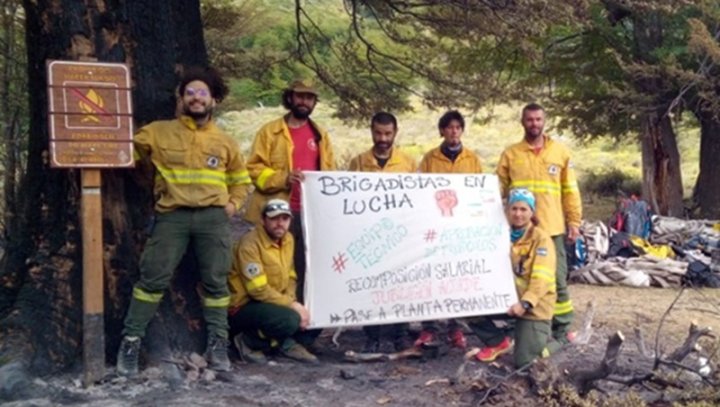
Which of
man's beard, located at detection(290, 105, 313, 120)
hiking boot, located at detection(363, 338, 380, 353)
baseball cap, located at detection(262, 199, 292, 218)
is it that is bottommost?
hiking boot, located at detection(363, 338, 380, 353)

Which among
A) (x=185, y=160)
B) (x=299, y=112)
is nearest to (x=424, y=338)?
(x=299, y=112)

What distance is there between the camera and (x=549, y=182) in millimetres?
6938

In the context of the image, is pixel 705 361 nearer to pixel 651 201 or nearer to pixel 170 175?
pixel 170 175

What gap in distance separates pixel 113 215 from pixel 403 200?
7.33ft

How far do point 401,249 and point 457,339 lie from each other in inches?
38.1

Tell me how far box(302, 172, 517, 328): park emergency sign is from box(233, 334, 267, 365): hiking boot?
49 centimetres

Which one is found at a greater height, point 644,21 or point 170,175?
point 644,21

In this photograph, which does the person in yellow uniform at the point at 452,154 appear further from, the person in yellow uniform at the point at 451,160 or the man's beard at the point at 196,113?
the man's beard at the point at 196,113

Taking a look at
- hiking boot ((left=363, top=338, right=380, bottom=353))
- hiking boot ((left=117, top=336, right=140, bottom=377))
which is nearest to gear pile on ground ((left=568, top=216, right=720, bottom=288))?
hiking boot ((left=363, top=338, right=380, bottom=353))

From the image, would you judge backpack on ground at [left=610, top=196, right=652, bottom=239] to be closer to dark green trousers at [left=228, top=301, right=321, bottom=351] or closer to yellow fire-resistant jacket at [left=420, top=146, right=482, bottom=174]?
yellow fire-resistant jacket at [left=420, top=146, right=482, bottom=174]

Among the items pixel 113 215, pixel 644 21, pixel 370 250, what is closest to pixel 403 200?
pixel 370 250

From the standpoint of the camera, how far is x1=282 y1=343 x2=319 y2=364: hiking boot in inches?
258

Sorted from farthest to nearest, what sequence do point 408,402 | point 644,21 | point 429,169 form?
point 644,21 → point 429,169 → point 408,402

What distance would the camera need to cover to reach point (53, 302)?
600 centimetres
